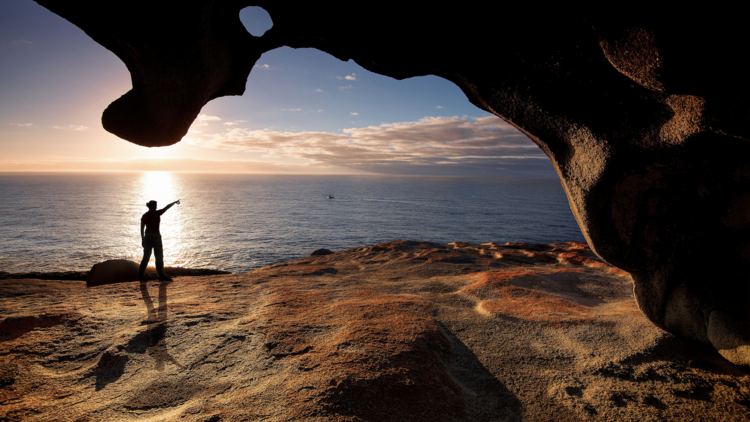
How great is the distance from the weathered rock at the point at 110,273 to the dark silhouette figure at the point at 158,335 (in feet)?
20.7

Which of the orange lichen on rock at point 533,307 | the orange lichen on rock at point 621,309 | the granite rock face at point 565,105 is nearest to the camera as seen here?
the granite rock face at point 565,105

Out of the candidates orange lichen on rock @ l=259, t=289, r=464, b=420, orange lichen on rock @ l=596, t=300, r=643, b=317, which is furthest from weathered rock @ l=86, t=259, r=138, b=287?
orange lichen on rock @ l=596, t=300, r=643, b=317

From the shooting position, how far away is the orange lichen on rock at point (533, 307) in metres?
5.48

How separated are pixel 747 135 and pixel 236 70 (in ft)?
20.3

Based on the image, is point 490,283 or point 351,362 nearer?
point 351,362

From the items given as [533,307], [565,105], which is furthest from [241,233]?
[565,105]

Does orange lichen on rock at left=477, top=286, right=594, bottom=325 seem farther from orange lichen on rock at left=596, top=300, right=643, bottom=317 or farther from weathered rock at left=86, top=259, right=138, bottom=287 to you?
weathered rock at left=86, top=259, right=138, bottom=287

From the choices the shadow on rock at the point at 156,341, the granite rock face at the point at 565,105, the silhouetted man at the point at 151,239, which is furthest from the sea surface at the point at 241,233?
the granite rock face at the point at 565,105

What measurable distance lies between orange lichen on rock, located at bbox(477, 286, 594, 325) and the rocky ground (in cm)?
4

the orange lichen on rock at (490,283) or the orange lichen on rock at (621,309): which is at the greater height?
the orange lichen on rock at (490,283)

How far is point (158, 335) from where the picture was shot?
4.88m

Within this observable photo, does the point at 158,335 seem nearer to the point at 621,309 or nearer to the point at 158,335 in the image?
the point at 158,335

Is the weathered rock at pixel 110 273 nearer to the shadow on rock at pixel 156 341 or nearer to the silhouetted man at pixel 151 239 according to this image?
the silhouetted man at pixel 151 239

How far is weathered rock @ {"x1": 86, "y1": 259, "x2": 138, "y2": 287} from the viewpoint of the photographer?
11391mm
